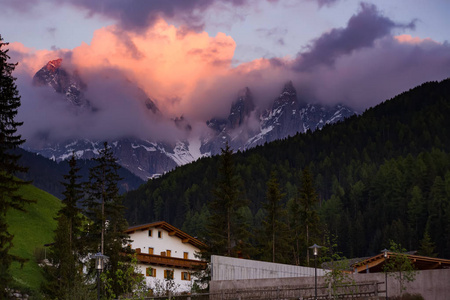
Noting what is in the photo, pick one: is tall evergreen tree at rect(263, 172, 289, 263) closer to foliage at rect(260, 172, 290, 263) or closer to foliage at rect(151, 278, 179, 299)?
foliage at rect(260, 172, 290, 263)

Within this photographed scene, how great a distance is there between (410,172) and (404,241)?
37616mm

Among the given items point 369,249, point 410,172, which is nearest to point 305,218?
point 369,249

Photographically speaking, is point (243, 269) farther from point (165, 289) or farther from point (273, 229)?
point (273, 229)

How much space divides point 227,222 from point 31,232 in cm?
3465

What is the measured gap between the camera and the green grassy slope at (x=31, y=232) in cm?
7294

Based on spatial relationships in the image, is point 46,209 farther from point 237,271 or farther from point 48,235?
point 237,271

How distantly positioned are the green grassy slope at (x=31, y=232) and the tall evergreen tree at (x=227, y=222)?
20427 mm

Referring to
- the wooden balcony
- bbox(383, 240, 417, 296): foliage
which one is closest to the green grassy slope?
the wooden balcony

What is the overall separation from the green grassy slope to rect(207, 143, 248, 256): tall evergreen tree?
67.0 feet

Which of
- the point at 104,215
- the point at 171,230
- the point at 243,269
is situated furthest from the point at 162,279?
the point at 243,269

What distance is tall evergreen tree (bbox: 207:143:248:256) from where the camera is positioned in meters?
66.1

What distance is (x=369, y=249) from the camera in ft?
495

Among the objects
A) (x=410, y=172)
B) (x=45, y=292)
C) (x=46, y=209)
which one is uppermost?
(x=410, y=172)

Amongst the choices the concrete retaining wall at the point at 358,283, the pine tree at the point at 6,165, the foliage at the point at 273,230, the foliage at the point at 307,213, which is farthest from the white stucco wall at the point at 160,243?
the concrete retaining wall at the point at 358,283
